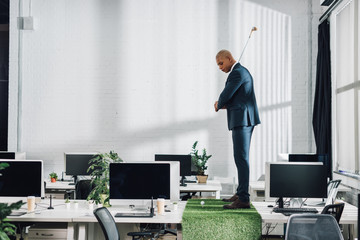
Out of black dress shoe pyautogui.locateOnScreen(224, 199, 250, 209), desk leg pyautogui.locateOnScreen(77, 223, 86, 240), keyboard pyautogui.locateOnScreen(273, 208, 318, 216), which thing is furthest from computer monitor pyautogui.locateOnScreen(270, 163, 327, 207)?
desk leg pyautogui.locateOnScreen(77, 223, 86, 240)

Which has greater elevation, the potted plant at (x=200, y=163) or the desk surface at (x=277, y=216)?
the potted plant at (x=200, y=163)

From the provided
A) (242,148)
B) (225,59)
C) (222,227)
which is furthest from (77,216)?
(225,59)

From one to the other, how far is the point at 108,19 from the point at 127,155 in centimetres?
215

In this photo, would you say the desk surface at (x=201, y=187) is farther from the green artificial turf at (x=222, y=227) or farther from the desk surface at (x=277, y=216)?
the green artificial turf at (x=222, y=227)

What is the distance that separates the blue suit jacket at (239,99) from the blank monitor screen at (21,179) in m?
1.77

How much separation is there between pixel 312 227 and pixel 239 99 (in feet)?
4.16

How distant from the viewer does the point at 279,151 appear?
723 centimetres

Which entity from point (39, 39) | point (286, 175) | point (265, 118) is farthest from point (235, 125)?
point (39, 39)

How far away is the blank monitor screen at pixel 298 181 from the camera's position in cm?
423

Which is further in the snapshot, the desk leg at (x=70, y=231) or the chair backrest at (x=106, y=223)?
the desk leg at (x=70, y=231)

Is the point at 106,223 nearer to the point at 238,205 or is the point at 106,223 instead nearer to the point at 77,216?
the point at 77,216

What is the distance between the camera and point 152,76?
7.34 meters

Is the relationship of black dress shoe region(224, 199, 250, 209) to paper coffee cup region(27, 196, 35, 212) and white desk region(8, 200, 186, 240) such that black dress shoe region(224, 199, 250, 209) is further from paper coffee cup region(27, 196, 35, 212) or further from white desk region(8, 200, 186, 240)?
paper coffee cup region(27, 196, 35, 212)

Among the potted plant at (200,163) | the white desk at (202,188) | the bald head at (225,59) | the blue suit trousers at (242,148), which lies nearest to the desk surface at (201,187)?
the white desk at (202,188)
